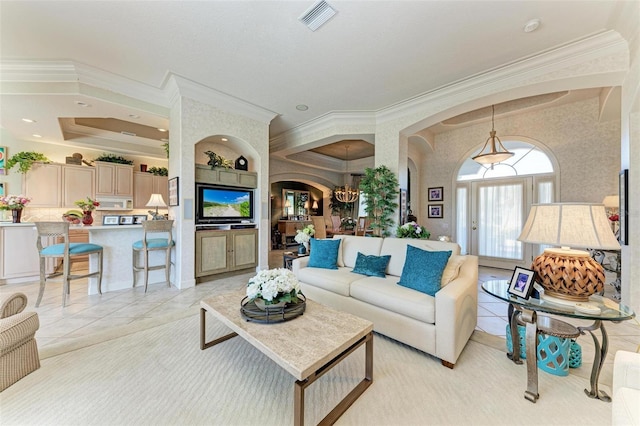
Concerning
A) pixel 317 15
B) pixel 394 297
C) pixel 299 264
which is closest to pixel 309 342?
pixel 394 297

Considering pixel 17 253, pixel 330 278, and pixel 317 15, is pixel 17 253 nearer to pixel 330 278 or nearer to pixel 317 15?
pixel 330 278

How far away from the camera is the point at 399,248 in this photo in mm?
2975

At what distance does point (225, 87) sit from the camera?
3900 millimetres

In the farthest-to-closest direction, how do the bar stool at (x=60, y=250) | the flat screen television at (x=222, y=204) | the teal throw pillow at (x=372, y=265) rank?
the flat screen television at (x=222, y=204) < the bar stool at (x=60, y=250) < the teal throw pillow at (x=372, y=265)

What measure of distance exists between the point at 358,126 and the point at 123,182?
19.1 ft

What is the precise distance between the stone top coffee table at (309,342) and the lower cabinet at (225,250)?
2.38m

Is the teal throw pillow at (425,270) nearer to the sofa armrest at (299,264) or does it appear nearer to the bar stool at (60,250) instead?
the sofa armrest at (299,264)

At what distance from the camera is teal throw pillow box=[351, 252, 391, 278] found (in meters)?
2.88

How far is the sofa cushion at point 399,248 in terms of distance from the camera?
2.71 metres

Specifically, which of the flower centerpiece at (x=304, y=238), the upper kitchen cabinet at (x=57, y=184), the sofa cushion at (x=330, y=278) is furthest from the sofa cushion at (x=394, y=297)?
the upper kitchen cabinet at (x=57, y=184)

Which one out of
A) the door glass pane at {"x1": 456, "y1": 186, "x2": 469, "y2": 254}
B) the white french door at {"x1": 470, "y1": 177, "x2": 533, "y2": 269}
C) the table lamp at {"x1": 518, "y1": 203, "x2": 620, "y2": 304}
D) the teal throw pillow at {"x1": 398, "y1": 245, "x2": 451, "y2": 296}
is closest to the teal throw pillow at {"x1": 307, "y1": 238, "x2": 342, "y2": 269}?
the teal throw pillow at {"x1": 398, "y1": 245, "x2": 451, "y2": 296}

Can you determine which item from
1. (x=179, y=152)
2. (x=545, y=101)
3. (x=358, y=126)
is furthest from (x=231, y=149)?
(x=545, y=101)

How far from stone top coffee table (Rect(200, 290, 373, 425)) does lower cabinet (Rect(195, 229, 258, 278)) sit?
2.38m

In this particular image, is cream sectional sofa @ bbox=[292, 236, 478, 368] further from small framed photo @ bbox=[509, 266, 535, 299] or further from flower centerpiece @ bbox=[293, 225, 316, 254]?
flower centerpiece @ bbox=[293, 225, 316, 254]
